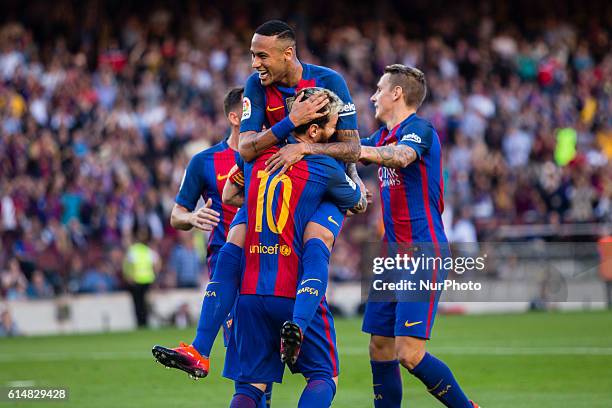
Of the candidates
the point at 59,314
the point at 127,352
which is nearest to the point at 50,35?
the point at 59,314

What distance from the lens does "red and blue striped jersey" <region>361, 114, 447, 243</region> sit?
28.9ft

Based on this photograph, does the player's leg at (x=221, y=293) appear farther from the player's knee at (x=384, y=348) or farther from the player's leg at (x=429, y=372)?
the player's knee at (x=384, y=348)

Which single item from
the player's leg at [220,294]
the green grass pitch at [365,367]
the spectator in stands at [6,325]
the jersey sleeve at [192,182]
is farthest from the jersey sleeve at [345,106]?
the spectator in stands at [6,325]

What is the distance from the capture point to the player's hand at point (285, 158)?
7.07m

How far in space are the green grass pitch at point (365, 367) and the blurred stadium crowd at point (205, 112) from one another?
2.53 meters

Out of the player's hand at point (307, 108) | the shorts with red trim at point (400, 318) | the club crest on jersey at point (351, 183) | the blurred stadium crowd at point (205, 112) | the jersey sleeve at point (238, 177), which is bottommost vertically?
the shorts with red trim at point (400, 318)

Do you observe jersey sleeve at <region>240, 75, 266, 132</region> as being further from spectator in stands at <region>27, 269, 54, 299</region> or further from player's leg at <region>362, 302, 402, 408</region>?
spectator in stands at <region>27, 269, 54, 299</region>

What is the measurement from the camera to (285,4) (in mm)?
31266

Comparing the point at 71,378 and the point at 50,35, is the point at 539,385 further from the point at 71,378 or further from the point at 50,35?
the point at 50,35

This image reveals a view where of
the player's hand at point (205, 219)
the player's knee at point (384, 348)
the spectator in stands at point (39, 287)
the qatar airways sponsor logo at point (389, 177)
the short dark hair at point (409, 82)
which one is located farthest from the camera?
the spectator in stands at point (39, 287)

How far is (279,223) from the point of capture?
701 cm

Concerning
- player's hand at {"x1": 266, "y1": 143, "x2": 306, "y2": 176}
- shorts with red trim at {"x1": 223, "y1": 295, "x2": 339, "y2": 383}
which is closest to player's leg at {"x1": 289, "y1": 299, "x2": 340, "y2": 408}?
shorts with red trim at {"x1": 223, "y1": 295, "x2": 339, "y2": 383}

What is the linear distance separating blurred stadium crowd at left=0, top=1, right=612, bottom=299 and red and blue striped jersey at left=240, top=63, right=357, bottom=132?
13816 millimetres

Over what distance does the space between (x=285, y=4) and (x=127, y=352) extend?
650 inches
